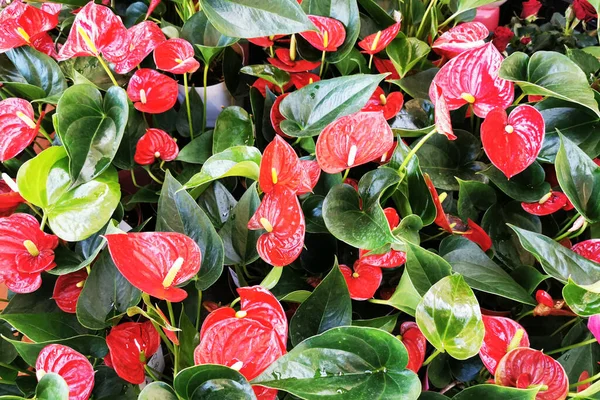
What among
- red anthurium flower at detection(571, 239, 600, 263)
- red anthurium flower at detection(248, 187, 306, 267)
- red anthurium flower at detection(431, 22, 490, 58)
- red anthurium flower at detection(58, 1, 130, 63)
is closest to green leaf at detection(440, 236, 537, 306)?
red anthurium flower at detection(571, 239, 600, 263)

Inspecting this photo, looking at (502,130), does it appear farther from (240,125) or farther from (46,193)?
(46,193)

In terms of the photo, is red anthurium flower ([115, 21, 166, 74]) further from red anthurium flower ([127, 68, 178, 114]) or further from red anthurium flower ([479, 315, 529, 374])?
red anthurium flower ([479, 315, 529, 374])

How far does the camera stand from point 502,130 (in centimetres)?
67

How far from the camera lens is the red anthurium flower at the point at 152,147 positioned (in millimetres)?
750

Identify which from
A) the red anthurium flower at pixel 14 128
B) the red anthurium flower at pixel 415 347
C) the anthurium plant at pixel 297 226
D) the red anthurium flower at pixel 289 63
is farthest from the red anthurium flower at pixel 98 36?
the red anthurium flower at pixel 415 347

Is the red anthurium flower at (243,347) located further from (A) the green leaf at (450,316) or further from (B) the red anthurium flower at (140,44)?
(B) the red anthurium flower at (140,44)

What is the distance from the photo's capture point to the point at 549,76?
0.74 m

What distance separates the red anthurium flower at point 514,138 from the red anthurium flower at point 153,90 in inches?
18.1

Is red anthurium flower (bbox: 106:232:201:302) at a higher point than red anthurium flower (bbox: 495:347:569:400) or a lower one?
higher

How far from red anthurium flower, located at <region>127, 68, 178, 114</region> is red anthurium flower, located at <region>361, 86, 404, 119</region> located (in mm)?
306

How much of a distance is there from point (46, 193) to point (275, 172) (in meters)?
0.31

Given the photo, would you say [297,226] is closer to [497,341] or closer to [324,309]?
[324,309]

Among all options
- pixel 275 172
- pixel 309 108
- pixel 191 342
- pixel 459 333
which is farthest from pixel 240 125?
pixel 459 333

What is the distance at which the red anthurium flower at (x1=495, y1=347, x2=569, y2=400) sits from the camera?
19.7 inches
